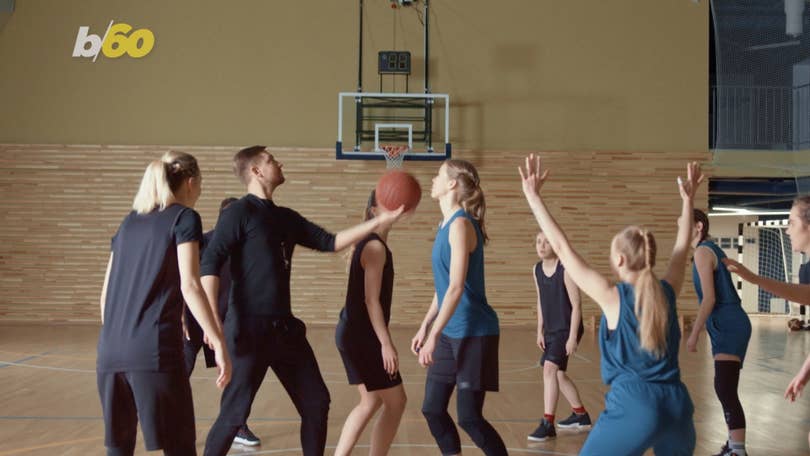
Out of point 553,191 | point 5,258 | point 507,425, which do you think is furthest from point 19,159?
point 507,425

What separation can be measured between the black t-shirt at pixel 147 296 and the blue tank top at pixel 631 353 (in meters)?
1.46

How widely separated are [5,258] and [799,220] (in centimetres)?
1237

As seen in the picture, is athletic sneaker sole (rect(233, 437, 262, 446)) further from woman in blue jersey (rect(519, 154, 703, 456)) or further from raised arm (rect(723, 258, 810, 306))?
raised arm (rect(723, 258, 810, 306))

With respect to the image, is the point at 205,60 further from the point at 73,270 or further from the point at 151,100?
the point at 73,270

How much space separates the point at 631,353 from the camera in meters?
2.65

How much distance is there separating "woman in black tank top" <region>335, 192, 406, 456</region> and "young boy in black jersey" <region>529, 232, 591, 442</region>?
1.79 meters

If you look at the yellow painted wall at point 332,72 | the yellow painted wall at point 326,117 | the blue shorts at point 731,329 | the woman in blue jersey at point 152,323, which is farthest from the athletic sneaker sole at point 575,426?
the yellow painted wall at point 332,72

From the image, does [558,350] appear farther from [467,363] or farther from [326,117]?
[326,117]

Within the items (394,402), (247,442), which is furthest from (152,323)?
(247,442)

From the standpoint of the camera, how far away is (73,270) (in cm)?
1285

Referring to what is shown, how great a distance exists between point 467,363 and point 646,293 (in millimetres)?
1070

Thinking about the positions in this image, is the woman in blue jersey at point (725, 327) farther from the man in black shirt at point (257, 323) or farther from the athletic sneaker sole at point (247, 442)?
the athletic sneaker sole at point (247, 442)

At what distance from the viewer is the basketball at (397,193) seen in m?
3.73

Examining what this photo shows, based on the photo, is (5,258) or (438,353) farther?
(5,258)
